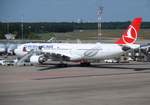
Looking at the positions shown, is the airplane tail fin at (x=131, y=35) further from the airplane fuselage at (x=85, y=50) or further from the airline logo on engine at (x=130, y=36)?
the airplane fuselage at (x=85, y=50)

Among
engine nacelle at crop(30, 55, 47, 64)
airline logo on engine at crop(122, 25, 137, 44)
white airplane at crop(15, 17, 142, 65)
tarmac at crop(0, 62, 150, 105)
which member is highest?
airline logo on engine at crop(122, 25, 137, 44)

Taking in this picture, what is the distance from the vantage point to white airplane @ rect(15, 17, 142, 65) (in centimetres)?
5675

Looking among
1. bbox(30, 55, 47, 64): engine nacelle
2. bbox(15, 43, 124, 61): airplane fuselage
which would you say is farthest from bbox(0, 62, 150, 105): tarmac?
bbox(30, 55, 47, 64): engine nacelle

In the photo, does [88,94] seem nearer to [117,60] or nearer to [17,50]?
[17,50]

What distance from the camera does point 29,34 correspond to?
513ft

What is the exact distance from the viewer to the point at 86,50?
190 feet

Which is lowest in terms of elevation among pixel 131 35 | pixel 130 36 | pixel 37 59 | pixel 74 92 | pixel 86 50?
pixel 74 92

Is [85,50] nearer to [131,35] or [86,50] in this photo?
[86,50]

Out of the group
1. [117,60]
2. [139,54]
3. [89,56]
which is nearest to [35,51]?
[89,56]

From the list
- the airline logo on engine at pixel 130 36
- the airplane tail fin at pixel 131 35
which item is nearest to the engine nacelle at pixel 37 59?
the airplane tail fin at pixel 131 35

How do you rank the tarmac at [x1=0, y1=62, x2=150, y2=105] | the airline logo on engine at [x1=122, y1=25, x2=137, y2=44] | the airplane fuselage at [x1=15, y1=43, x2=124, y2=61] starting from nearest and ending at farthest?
the tarmac at [x1=0, y1=62, x2=150, y2=105]
the airplane fuselage at [x1=15, y1=43, x2=124, y2=61]
the airline logo on engine at [x1=122, y1=25, x2=137, y2=44]

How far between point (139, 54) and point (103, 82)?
43.3 metres

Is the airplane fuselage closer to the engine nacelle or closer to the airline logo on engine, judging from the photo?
the engine nacelle

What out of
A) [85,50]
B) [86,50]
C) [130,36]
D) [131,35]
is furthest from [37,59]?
[131,35]
